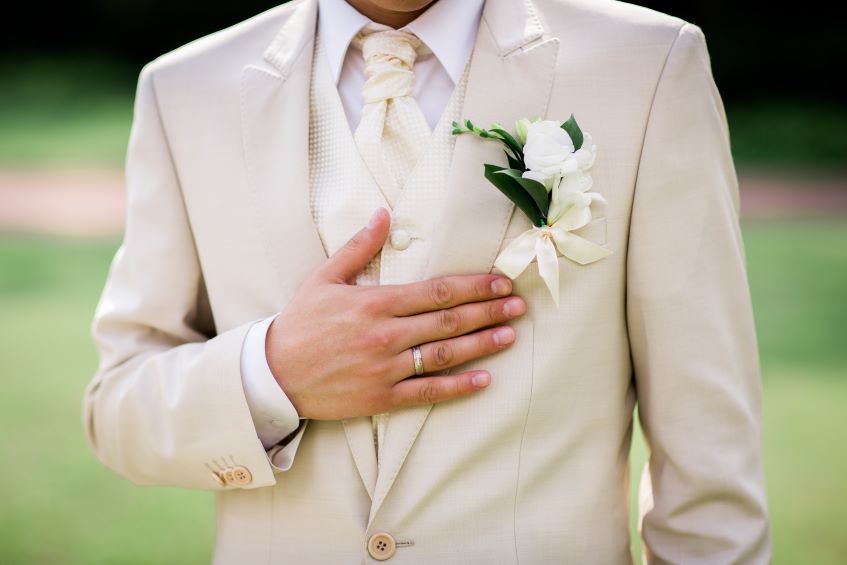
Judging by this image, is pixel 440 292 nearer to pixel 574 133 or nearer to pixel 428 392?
pixel 428 392

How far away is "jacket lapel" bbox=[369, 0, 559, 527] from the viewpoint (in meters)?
1.63

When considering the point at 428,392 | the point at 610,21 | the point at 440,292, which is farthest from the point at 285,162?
the point at 610,21

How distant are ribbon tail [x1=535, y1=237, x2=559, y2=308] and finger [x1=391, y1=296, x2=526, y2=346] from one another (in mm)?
78

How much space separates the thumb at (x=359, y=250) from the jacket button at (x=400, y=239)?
3 centimetres

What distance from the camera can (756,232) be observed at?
31.7ft

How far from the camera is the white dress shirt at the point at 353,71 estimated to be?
5.60 ft

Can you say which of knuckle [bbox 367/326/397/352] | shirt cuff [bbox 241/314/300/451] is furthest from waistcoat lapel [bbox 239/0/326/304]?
knuckle [bbox 367/326/397/352]

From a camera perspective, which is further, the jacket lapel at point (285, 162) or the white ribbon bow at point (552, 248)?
the jacket lapel at point (285, 162)

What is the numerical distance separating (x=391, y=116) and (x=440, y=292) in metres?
0.40

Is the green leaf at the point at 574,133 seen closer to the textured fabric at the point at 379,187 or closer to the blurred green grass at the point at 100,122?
the textured fabric at the point at 379,187

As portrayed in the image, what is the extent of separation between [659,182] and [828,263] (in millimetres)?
7756

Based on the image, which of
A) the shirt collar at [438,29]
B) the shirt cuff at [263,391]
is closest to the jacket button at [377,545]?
the shirt cuff at [263,391]

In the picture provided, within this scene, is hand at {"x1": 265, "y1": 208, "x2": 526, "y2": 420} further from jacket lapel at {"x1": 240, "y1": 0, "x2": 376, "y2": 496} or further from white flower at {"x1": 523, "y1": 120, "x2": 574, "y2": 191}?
white flower at {"x1": 523, "y1": 120, "x2": 574, "y2": 191}

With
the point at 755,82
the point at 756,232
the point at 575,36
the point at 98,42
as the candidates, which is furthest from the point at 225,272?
the point at 98,42
